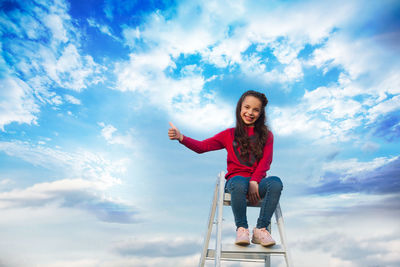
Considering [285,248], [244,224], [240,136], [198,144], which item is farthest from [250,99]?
[285,248]

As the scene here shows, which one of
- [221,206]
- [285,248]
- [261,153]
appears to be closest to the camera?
[285,248]

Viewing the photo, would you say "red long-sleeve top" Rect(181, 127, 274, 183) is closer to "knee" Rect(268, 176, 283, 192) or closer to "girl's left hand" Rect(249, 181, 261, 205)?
"girl's left hand" Rect(249, 181, 261, 205)

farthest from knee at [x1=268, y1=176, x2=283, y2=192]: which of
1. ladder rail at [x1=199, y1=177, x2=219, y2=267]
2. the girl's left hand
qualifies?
ladder rail at [x1=199, y1=177, x2=219, y2=267]

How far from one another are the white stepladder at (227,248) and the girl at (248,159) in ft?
0.22

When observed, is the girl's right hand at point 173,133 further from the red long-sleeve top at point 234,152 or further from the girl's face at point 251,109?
the girl's face at point 251,109

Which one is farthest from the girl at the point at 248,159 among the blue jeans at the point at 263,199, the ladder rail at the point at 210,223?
the ladder rail at the point at 210,223

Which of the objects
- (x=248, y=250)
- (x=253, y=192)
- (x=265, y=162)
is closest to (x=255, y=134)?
(x=265, y=162)

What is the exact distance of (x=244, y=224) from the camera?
3.28m

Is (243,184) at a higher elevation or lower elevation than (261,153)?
lower

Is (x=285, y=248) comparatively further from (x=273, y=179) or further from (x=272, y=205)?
(x=273, y=179)

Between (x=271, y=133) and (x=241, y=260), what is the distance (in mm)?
1407

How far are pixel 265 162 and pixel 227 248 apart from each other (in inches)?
38.2

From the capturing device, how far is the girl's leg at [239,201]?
→ 10.7 feet

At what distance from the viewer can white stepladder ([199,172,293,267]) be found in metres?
3.09
